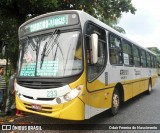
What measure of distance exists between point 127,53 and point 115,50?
1724mm

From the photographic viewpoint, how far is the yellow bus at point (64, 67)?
19.1 ft

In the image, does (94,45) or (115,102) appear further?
(115,102)

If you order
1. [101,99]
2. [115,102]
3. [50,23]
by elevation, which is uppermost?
[50,23]

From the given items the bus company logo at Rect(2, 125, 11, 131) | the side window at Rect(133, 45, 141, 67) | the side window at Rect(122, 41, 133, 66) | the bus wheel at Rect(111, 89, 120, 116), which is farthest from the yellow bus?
the side window at Rect(133, 45, 141, 67)

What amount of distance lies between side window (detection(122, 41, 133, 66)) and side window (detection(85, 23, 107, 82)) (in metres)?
2.32

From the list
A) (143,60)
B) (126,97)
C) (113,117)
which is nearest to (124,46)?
(126,97)

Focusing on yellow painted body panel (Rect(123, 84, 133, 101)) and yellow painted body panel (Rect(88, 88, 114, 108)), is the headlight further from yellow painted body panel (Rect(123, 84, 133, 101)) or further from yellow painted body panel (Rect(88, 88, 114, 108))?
yellow painted body panel (Rect(123, 84, 133, 101))

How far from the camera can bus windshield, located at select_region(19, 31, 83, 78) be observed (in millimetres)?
5938

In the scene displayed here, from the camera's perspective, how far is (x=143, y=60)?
13.1 meters

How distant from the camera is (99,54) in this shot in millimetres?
6840

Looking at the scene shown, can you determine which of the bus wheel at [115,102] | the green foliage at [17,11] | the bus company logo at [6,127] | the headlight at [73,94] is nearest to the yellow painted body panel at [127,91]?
the bus wheel at [115,102]

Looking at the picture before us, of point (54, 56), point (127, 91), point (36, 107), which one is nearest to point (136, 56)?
point (127, 91)

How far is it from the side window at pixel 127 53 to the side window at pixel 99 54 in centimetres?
232

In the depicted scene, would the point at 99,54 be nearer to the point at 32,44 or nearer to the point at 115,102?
the point at 32,44
